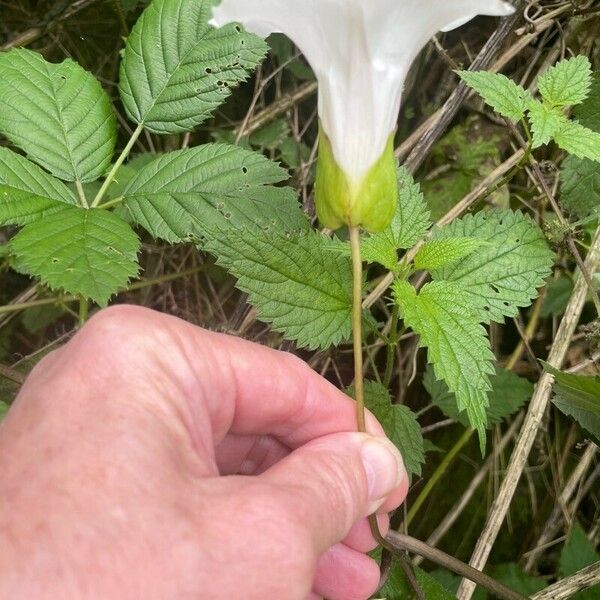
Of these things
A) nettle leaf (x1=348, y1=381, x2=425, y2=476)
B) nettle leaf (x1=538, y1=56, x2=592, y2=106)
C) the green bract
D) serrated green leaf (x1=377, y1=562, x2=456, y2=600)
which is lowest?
serrated green leaf (x1=377, y1=562, x2=456, y2=600)

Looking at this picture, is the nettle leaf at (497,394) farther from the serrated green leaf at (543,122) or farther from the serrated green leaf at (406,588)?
the serrated green leaf at (543,122)

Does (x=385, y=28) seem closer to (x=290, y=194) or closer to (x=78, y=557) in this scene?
(x=290, y=194)

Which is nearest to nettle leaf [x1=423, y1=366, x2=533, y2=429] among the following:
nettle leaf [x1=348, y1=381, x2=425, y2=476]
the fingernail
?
nettle leaf [x1=348, y1=381, x2=425, y2=476]

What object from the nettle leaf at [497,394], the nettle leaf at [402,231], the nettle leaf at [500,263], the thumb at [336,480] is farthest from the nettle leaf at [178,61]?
the nettle leaf at [497,394]

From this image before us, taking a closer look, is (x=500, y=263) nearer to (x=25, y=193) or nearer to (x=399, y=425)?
(x=399, y=425)

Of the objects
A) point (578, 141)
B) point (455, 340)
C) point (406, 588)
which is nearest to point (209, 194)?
point (455, 340)

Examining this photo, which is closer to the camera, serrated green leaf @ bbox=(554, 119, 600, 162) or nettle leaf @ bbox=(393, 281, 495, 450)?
nettle leaf @ bbox=(393, 281, 495, 450)

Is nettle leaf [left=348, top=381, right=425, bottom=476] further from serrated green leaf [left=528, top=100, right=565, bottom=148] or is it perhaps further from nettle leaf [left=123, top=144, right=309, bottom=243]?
serrated green leaf [left=528, top=100, right=565, bottom=148]
